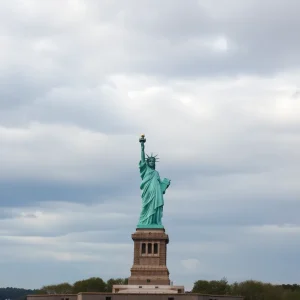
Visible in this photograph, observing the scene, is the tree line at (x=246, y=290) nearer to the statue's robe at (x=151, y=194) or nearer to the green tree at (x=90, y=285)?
the green tree at (x=90, y=285)

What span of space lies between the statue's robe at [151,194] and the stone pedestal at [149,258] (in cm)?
124

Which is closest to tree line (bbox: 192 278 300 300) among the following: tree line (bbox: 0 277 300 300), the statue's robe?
tree line (bbox: 0 277 300 300)

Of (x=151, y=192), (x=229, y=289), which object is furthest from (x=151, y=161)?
(x=229, y=289)

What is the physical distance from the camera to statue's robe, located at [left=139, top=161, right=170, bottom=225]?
250 ft

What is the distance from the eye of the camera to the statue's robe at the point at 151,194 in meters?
76.1

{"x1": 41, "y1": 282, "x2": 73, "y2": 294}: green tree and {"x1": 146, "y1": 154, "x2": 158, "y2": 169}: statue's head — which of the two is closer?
{"x1": 146, "y1": 154, "x2": 158, "y2": 169}: statue's head

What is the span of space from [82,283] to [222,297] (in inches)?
1280

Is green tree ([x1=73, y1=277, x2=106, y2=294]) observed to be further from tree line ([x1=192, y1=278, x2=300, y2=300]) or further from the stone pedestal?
the stone pedestal

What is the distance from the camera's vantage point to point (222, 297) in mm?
72625

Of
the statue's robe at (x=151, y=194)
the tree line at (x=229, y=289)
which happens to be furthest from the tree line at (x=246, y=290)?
the statue's robe at (x=151, y=194)

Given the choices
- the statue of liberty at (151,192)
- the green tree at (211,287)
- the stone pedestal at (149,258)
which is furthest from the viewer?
the green tree at (211,287)

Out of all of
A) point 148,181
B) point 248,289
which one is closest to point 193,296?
point 148,181

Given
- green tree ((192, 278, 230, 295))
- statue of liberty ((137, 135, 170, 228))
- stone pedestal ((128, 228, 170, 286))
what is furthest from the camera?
green tree ((192, 278, 230, 295))

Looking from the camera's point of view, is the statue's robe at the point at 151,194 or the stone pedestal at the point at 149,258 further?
the statue's robe at the point at 151,194
